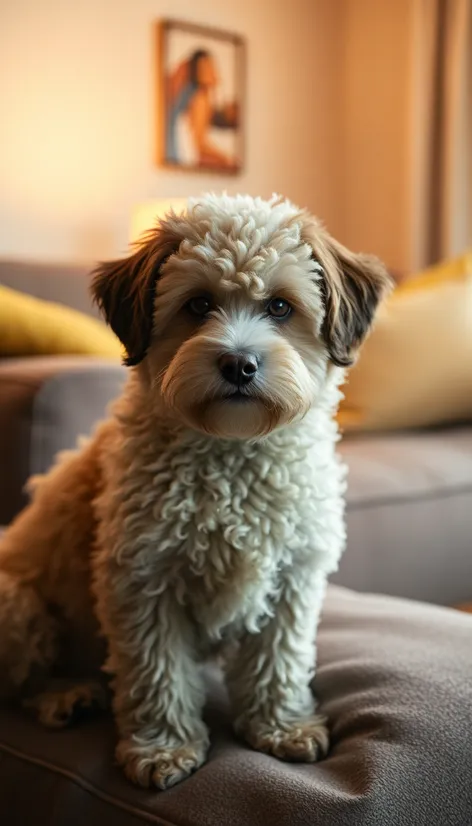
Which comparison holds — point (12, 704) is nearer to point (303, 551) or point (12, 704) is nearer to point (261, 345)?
point (303, 551)

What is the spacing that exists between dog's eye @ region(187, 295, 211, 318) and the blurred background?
2762mm

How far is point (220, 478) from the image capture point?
1.20 m

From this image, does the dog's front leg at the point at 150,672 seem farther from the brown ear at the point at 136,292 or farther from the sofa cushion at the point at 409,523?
the sofa cushion at the point at 409,523

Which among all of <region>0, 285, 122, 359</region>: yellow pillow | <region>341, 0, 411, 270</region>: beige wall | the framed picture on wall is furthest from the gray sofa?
<region>341, 0, 411, 270</region>: beige wall

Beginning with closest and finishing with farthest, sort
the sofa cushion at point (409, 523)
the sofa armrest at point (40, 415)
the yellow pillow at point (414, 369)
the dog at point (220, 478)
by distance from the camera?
the dog at point (220, 478)
the sofa armrest at point (40, 415)
the sofa cushion at point (409, 523)
the yellow pillow at point (414, 369)

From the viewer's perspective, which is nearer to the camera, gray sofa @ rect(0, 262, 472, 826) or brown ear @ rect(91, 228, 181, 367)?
gray sofa @ rect(0, 262, 472, 826)

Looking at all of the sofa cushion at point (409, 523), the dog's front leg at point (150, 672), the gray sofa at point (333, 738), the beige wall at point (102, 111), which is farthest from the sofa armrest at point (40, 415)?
the beige wall at point (102, 111)

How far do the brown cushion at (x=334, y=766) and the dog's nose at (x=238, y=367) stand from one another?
18.0 inches

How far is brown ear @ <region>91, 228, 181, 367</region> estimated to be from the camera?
46.4 inches

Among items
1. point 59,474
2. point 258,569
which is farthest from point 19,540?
point 258,569

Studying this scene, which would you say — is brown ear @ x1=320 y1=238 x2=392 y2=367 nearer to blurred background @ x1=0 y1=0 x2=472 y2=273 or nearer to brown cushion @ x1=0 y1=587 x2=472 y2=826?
brown cushion @ x1=0 y1=587 x2=472 y2=826

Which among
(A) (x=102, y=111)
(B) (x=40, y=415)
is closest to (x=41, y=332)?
(B) (x=40, y=415)

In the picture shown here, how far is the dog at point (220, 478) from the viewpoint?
3.72ft

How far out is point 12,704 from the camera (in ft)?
4.45
